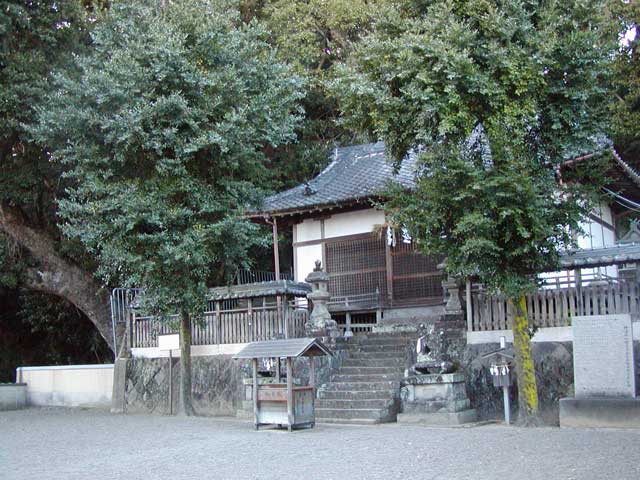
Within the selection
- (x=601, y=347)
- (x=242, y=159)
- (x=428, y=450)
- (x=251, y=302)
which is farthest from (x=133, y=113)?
(x=601, y=347)

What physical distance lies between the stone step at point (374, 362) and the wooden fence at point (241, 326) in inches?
76.8

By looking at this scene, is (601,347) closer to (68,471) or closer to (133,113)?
(68,471)

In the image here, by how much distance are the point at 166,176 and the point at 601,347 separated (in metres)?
9.80

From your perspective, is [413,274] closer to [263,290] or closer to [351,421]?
[263,290]

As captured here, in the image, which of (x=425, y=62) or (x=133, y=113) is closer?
(x=425, y=62)

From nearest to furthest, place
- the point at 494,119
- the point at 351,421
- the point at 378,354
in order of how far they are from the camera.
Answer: the point at 494,119 → the point at 351,421 → the point at 378,354

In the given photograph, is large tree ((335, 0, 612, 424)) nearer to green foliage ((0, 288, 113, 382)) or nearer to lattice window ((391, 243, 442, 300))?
lattice window ((391, 243, 442, 300))

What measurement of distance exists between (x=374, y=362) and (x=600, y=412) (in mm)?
5420

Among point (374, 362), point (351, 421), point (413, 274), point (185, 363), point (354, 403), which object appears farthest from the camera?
point (413, 274)

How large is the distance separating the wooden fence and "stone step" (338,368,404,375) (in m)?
2.15

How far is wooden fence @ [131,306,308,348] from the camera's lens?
18484 millimetres

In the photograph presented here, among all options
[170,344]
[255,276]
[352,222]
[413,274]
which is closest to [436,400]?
[413,274]

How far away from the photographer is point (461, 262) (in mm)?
13297

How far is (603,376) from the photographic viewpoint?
12688 mm
